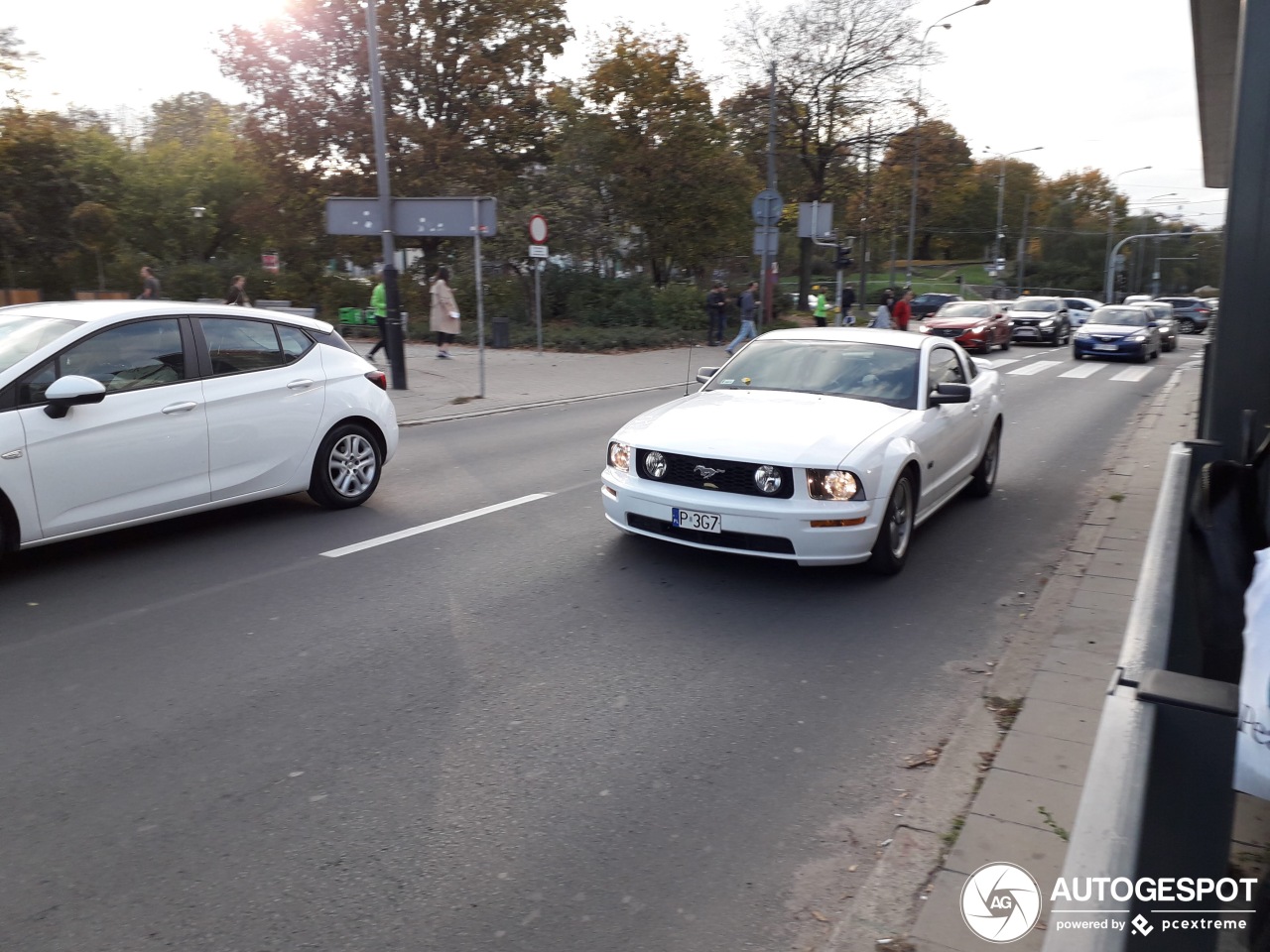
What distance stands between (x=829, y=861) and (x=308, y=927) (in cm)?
167

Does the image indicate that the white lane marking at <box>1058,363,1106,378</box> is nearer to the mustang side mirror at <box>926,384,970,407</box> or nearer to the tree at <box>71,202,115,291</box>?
the mustang side mirror at <box>926,384,970,407</box>

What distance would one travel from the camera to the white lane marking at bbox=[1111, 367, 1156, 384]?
76.6 ft

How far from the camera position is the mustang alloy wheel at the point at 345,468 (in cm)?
804

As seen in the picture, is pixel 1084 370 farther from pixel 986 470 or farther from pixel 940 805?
pixel 940 805

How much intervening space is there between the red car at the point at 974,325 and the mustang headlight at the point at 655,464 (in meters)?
24.9

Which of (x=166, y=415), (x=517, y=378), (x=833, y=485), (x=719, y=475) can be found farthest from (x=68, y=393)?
(x=517, y=378)

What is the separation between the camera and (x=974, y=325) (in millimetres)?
30922

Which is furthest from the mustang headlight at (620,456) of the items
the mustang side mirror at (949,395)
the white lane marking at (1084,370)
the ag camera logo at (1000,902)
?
the white lane marking at (1084,370)

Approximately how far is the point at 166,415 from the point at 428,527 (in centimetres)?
201

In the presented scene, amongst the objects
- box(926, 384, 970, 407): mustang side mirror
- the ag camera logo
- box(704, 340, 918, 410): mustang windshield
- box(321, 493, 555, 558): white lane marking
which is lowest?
the ag camera logo

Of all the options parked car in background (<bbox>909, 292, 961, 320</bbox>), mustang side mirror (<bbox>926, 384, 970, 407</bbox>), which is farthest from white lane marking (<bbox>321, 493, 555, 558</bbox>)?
parked car in background (<bbox>909, 292, 961, 320</bbox>)

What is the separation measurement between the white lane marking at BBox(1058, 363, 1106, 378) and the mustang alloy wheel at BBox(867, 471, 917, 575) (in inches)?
751

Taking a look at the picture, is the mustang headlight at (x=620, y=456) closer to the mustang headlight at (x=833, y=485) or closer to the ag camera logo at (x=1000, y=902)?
the mustang headlight at (x=833, y=485)

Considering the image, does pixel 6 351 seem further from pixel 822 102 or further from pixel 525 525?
pixel 822 102
